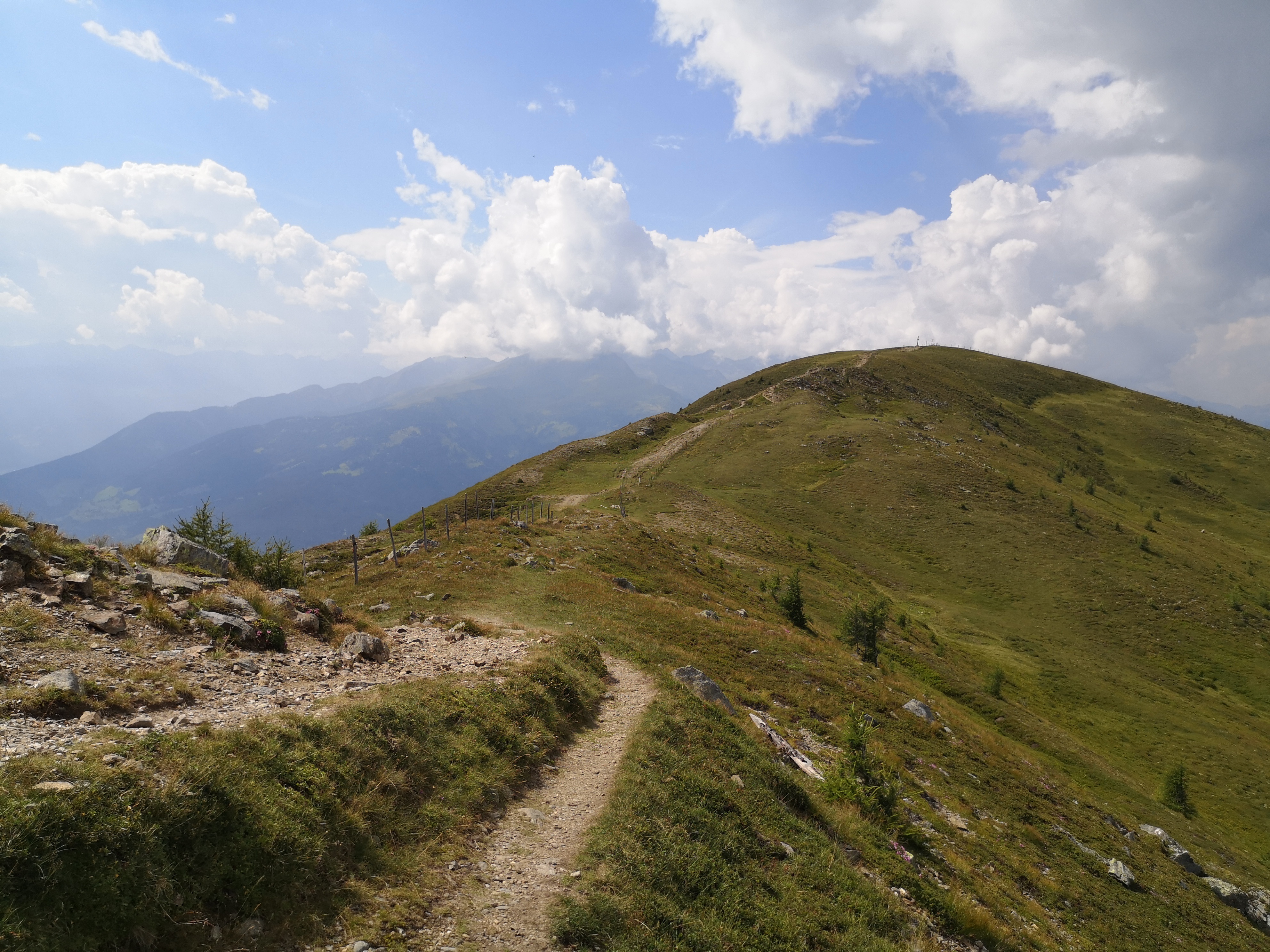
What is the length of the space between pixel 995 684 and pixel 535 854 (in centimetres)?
3577

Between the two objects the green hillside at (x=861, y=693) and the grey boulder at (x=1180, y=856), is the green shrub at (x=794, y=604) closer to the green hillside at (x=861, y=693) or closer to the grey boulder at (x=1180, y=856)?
the green hillside at (x=861, y=693)

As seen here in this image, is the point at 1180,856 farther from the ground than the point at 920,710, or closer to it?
closer to it

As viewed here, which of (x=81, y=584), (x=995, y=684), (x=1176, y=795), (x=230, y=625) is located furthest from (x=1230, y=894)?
(x=81, y=584)

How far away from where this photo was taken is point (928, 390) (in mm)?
113125

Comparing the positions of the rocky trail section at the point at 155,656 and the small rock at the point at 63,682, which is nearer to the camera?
the rocky trail section at the point at 155,656

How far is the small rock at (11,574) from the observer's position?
37.9ft

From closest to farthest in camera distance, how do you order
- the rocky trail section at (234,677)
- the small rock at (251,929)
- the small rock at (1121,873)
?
the small rock at (251,929), the rocky trail section at (234,677), the small rock at (1121,873)

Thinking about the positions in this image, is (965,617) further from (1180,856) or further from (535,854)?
(535,854)

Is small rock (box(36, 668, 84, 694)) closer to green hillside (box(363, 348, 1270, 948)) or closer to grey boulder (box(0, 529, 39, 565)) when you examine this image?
grey boulder (box(0, 529, 39, 565))

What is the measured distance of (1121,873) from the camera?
17609 mm

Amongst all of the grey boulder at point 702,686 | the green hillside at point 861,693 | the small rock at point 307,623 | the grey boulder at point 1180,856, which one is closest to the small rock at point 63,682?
the green hillside at point 861,693

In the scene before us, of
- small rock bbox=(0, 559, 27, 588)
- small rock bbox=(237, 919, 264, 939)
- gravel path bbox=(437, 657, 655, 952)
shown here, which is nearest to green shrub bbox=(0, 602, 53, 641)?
small rock bbox=(0, 559, 27, 588)

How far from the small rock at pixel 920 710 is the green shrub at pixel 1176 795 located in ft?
55.2

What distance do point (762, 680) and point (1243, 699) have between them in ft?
172
